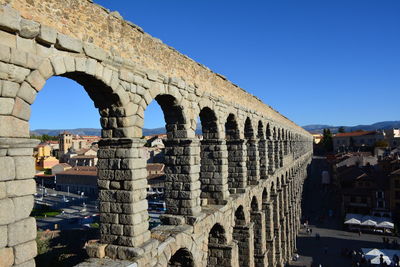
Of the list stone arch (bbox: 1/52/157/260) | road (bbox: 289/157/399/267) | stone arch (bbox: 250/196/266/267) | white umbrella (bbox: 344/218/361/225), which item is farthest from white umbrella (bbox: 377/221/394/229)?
stone arch (bbox: 1/52/157/260)

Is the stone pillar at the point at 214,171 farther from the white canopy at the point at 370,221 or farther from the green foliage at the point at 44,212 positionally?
the green foliage at the point at 44,212

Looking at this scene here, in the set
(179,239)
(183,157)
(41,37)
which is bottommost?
(179,239)

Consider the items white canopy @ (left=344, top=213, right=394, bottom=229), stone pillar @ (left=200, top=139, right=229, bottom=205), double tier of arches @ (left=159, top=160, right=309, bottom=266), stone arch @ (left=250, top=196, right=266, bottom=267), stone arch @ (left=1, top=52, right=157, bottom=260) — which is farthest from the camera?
white canopy @ (left=344, top=213, right=394, bottom=229)

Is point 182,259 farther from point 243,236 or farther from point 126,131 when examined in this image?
point 243,236

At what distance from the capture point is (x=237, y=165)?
16.1 meters

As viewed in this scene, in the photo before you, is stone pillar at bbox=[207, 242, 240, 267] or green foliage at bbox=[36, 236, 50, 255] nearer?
stone pillar at bbox=[207, 242, 240, 267]

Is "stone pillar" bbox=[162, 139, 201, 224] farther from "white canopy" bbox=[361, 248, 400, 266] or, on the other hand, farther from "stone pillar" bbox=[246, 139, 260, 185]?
"white canopy" bbox=[361, 248, 400, 266]

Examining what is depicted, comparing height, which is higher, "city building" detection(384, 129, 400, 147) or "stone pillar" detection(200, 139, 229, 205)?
"city building" detection(384, 129, 400, 147)

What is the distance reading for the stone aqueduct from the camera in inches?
216

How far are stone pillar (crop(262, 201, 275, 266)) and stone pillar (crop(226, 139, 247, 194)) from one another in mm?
5903

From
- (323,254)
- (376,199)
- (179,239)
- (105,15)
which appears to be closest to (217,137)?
(179,239)

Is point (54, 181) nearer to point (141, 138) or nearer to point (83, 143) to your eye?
point (83, 143)

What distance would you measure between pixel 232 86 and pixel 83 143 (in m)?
111

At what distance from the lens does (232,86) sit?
53.3 feet
